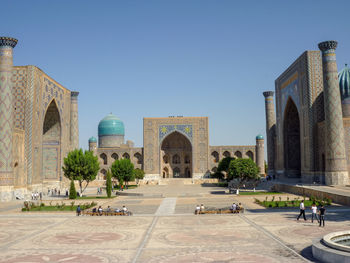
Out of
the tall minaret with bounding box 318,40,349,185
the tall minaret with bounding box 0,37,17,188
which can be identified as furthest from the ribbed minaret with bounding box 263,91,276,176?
the tall minaret with bounding box 0,37,17,188

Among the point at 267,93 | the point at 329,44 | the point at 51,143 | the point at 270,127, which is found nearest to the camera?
the point at 329,44

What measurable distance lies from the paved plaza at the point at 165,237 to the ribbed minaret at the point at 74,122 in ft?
66.2

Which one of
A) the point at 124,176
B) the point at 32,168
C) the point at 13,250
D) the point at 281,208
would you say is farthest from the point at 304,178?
the point at 13,250

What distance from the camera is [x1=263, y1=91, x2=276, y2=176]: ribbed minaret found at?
4078 cm

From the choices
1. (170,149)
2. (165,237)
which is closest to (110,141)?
(170,149)

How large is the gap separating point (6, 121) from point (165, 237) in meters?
17.3

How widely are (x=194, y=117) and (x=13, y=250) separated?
1605 inches

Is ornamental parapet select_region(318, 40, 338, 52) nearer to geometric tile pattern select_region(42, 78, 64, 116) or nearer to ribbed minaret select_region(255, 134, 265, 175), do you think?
geometric tile pattern select_region(42, 78, 64, 116)

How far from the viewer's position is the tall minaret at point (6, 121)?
23438 mm

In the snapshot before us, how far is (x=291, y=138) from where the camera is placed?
117 ft

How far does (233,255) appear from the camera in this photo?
8.22m

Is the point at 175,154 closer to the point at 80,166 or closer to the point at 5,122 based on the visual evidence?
the point at 80,166

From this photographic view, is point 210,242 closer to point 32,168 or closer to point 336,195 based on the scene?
point 336,195

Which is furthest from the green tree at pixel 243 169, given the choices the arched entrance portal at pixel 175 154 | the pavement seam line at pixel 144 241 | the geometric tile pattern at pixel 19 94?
the arched entrance portal at pixel 175 154
